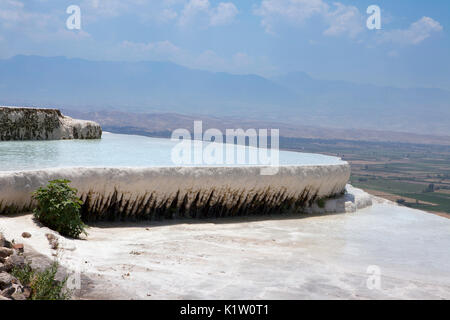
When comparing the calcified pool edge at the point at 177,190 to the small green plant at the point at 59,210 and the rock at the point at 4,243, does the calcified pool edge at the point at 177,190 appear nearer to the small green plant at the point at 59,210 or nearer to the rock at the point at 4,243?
the small green plant at the point at 59,210

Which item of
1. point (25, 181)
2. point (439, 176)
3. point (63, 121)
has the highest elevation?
point (63, 121)

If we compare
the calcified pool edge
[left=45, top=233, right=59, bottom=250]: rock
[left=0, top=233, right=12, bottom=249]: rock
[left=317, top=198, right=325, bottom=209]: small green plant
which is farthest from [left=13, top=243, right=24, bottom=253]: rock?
[left=317, top=198, right=325, bottom=209]: small green plant

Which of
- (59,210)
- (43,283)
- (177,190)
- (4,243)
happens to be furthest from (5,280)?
(177,190)

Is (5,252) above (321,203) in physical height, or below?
above

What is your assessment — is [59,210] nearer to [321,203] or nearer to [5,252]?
[5,252]
